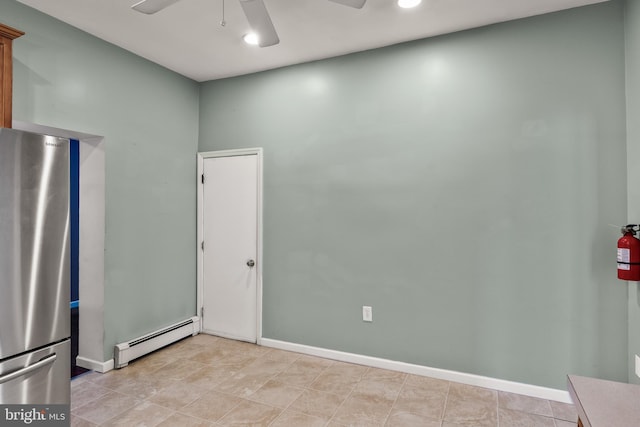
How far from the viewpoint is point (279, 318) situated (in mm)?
3514

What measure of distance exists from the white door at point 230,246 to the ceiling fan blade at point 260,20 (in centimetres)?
154

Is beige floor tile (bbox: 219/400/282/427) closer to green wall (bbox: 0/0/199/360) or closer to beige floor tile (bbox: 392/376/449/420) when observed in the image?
beige floor tile (bbox: 392/376/449/420)

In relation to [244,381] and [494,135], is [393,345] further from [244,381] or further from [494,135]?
[494,135]

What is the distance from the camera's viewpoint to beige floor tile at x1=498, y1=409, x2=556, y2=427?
7.37ft

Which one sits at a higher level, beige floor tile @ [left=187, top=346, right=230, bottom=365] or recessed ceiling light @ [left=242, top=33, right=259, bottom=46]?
recessed ceiling light @ [left=242, top=33, right=259, bottom=46]

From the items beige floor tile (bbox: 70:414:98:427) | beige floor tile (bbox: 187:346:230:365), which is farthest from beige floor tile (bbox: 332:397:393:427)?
beige floor tile (bbox: 70:414:98:427)

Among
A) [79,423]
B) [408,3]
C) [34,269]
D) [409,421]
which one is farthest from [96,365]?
[408,3]

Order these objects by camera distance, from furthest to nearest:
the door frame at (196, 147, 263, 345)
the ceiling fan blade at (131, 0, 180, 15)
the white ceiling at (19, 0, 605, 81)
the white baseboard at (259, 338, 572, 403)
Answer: the door frame at (196, 147, 263, 345)
the white baseboard at (259, 338, 572, 403)
the white ceiling at (19, 0, 605, 81)
the ceiling fan blade at (131, 0, 180, 15)

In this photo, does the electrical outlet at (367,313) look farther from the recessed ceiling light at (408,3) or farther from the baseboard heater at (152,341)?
the recessed ceiling light at (408,3)

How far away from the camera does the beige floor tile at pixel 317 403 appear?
240cm

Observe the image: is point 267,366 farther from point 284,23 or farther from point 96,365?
point 284,23

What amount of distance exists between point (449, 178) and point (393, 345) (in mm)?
1526

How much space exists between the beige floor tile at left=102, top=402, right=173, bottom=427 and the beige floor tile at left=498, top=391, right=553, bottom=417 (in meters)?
2.37

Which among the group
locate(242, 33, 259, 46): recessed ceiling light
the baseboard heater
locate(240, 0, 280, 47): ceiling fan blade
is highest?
locate(242, 33, 259, 46): recessed ceiling light
